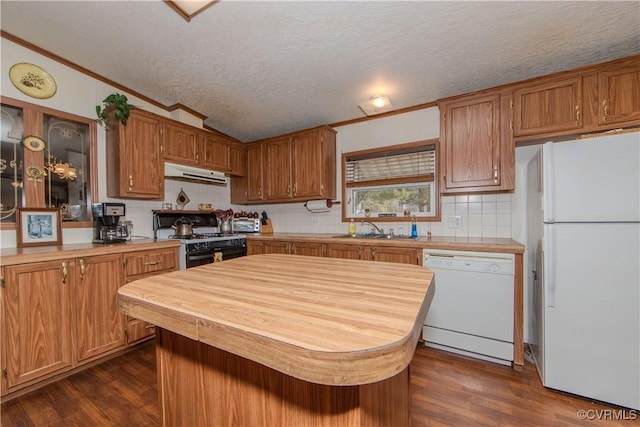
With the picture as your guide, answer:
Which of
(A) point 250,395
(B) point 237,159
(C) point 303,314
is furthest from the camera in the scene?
(B) point 237,159

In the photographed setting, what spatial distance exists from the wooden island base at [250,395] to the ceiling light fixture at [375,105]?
232 cm

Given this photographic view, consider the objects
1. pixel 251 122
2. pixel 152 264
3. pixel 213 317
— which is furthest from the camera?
pixel 251 122

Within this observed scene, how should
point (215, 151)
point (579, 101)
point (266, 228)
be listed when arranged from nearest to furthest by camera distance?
1. point (579, 101)
2. point (215, 151)
3. point (266, 228)

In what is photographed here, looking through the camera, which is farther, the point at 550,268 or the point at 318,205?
the point at 318,205

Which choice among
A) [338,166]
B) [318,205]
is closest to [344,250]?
[318,205]

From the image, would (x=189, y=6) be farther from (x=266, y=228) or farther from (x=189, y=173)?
(x=266, y=228)

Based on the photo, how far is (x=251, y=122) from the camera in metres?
3.36

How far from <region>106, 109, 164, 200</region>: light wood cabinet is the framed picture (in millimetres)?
501

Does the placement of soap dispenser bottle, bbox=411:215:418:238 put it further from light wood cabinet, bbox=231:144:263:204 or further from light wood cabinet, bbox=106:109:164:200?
light wood cabinet, bbox=106:109:164:200

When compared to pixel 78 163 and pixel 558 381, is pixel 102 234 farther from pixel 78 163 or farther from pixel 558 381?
pixel 558 381

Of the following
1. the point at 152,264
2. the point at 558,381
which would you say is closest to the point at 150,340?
the point at 152,264

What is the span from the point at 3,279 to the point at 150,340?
Result: 3.84 feet

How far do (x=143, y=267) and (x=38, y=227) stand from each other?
0.83 m

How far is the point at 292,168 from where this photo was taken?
3.45 meters
